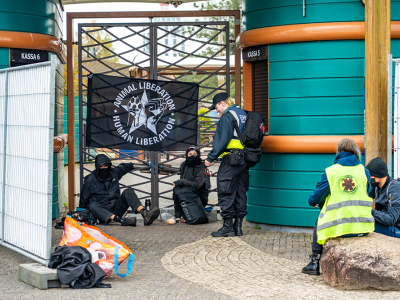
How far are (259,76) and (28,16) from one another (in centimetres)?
374

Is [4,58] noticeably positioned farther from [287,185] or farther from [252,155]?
[287,185]

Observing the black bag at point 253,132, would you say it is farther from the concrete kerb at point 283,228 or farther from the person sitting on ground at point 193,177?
the person sitting on ground at point 193,177

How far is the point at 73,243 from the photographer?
5.80 metres

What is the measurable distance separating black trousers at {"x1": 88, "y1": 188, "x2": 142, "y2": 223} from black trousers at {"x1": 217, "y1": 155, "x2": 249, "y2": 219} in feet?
5.61

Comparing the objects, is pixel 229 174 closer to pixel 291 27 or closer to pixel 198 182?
pixel 198 182

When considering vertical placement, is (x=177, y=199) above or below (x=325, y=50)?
below

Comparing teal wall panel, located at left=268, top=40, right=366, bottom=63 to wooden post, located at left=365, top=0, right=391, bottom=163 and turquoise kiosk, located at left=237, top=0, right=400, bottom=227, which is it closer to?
turquoise kiosk, located at left=237, top=0, right=400, bottom=227

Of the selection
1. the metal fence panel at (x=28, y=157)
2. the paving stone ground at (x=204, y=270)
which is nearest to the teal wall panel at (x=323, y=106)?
the paving stone ground at (x=204, y=270)

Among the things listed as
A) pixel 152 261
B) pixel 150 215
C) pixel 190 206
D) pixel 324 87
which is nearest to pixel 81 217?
pixel 150 215

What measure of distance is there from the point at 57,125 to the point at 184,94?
227 centimetres

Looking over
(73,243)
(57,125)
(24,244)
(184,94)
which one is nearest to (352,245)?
(73,243)

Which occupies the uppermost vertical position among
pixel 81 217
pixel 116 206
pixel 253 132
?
pixel 253 132

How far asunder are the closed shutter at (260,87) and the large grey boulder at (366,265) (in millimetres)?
3708

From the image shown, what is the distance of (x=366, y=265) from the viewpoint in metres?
5.27
